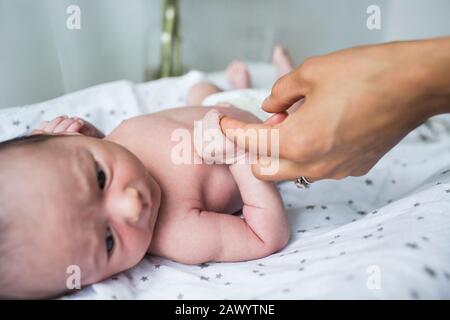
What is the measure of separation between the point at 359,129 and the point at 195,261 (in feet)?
1.31

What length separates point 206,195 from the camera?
89 cm

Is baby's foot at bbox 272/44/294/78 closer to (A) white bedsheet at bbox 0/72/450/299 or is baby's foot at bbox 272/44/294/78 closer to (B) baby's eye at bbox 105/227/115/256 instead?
(A) white bedsheet at bbox 0/72/450/299

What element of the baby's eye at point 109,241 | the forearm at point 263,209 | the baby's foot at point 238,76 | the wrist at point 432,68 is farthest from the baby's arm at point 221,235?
the baby's foot at point 238,76

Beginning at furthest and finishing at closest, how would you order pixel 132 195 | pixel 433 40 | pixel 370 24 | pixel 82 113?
pixel 370 24
pixel 82 113
pixel 132 195
pixel 433 40

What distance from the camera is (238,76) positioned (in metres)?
1.38

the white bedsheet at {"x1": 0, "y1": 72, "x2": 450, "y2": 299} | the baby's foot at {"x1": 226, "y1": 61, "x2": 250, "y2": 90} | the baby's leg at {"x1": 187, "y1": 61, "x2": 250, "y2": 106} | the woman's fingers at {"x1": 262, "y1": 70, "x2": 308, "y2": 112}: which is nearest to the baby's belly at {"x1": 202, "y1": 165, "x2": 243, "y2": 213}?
the white bedsheet at {"x1": 0, "y1": 72, "x2": 450, "y2": 299}

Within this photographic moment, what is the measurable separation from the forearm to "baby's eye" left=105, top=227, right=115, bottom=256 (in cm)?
26

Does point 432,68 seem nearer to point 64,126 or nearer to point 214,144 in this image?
point 214,144

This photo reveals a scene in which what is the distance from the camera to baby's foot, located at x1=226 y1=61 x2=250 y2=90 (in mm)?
1379

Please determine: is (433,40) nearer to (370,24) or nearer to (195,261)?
(195,261)

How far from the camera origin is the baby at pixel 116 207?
64 centimetres

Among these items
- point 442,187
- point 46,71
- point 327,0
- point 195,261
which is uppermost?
point 327,0

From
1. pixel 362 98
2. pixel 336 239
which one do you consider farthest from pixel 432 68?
pixel 336 239

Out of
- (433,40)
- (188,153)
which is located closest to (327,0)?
(188,153)
